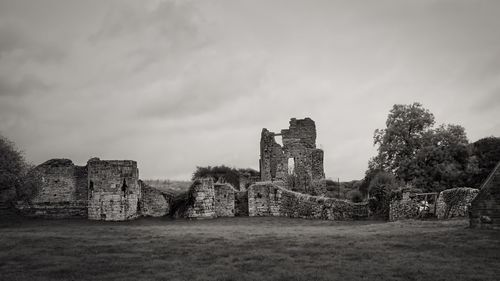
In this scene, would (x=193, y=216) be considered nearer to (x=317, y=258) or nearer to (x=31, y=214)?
(x=31, y=214)

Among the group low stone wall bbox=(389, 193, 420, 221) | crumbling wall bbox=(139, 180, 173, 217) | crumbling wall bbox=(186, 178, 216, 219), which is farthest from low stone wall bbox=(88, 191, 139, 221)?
low stone wall bbox=(389, 193, 420, 221)

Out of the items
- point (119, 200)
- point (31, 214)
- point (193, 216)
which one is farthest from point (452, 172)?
point (31, 214)

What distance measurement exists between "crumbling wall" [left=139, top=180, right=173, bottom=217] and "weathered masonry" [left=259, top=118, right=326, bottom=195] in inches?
682

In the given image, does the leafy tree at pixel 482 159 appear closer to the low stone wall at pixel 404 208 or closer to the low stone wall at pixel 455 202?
the low stone wall at pixel 404 208

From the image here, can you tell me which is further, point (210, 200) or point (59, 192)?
point (59, 192)

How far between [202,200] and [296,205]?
6.52m

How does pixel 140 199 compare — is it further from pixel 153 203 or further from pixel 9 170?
pixel 9 170

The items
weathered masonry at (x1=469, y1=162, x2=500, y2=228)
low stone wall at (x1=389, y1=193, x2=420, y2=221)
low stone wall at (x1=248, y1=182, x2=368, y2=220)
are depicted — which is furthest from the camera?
low stone wall at (x1=248, y1=182, x2=368, y2=220)

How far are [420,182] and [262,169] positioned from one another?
639 inches

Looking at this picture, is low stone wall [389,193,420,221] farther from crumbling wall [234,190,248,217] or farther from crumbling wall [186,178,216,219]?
crumbling wall [186,178,216,219]

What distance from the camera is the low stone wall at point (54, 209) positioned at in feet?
96.0

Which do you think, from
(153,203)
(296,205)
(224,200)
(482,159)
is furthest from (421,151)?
(153,203)

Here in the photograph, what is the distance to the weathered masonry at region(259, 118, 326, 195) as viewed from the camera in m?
46.4

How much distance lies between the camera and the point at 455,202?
22.5 metres
